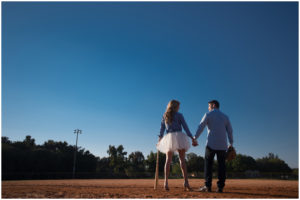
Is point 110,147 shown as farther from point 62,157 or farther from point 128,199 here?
point 128,199

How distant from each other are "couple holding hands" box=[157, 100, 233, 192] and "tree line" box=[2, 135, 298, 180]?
59.7 feet

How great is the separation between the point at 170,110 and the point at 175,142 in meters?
0.71

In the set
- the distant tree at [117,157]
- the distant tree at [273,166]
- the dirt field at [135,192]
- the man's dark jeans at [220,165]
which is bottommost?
the distant tree at [273,166]

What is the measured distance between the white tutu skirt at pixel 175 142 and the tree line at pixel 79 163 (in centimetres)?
1830

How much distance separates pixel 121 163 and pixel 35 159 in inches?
A: 925

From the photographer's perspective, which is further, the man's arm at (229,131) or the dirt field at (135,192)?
the man's arm at (229,131)

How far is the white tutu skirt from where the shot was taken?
15.1ft

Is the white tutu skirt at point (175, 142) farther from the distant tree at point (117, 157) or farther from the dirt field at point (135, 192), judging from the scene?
the distant tree at point (117, 157)

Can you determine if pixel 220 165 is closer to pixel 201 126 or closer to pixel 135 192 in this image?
pixel 201 126

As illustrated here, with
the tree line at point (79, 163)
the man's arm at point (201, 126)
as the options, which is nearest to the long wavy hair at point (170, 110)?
the man's arm at point (201, 126)

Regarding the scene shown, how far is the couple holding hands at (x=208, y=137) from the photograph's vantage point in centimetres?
446

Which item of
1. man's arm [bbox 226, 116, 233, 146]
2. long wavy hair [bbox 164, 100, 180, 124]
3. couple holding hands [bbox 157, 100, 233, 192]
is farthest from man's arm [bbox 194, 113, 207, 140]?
long wavy hair [bbox 164, 100, 180, 124]

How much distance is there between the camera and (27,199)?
11.2ft

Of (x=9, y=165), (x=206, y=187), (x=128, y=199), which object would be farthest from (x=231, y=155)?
(x=9, y=165)
